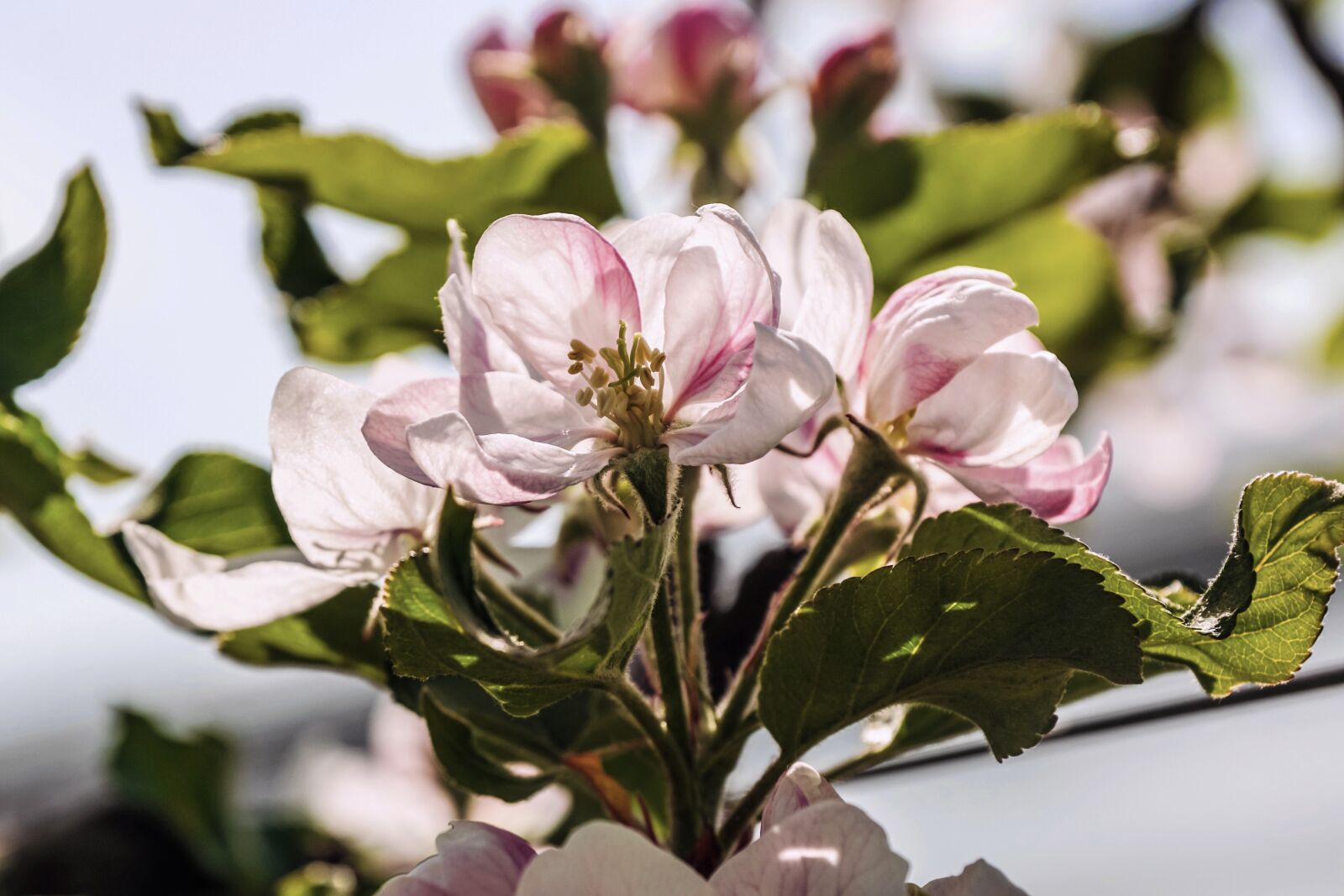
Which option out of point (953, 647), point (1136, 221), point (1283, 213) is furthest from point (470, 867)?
point (1283, 213)

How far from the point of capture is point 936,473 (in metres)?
0.44

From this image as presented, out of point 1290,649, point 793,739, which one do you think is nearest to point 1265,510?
point 1290,649

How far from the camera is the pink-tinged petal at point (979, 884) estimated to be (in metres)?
0.34

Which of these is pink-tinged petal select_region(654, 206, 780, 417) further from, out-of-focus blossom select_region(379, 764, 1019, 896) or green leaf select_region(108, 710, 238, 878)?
green leaf select_region(108, 710, 238, 878)

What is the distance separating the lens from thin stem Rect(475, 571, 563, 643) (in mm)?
395

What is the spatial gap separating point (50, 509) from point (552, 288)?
255 millimetres

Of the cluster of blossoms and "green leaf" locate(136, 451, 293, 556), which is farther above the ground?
the cluster of blossoms

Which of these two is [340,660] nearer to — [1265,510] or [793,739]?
[793,739]

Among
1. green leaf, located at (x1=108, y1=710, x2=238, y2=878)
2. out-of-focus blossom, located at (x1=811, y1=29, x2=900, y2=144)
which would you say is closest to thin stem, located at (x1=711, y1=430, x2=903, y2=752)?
out-of-focus blossom, located at (x1=811, y1=29, x2=900, y2=144)

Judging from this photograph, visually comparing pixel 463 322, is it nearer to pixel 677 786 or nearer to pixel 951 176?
pixel 677 786

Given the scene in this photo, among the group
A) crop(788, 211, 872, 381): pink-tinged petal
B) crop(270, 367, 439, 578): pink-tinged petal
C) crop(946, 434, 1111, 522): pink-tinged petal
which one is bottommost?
crop(946, 434, 1111, 522): pink-tinged petal

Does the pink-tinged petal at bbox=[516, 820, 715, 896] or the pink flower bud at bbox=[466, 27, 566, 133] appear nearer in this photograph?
the pink-tinged petal at bbox=[516, 820, 715, 896]

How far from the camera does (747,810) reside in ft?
1.31

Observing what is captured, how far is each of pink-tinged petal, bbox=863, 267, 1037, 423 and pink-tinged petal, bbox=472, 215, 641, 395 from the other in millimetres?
73
